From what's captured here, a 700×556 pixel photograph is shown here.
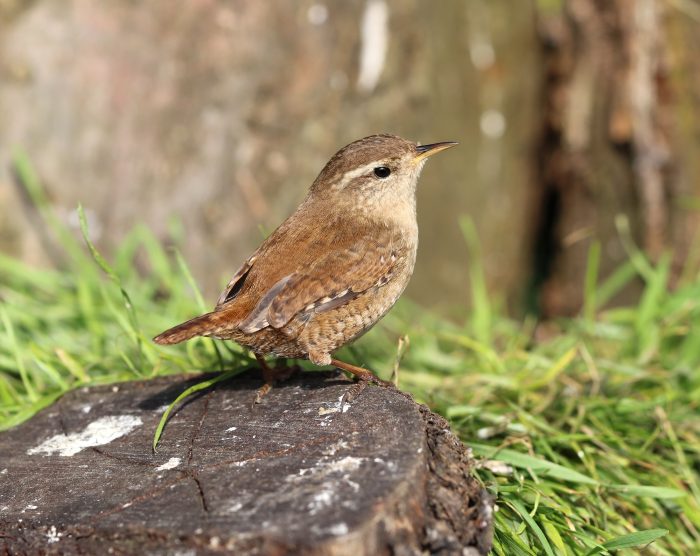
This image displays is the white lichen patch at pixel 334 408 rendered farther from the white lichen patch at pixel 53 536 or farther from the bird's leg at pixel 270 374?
the white lichen patch at pixel 53 536

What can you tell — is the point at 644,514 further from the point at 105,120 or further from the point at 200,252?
the point at 105,120

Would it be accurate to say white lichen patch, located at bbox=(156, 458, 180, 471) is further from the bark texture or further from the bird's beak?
the bark texture

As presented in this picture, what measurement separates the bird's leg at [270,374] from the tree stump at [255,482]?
0.13ft

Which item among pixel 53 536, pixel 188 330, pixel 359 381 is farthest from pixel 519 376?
pixel 53 536

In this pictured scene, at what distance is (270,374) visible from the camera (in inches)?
118

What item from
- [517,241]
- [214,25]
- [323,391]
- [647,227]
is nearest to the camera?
[323,391]

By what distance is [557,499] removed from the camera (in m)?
2.94

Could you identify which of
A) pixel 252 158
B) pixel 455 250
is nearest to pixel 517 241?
pixel 455 250

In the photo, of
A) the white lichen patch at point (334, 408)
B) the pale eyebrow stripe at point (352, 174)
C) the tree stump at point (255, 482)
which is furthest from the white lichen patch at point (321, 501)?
the pale eyebrow stripe at point (352, 174)

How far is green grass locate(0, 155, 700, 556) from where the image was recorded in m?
2.97

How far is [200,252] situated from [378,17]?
1.73 meters

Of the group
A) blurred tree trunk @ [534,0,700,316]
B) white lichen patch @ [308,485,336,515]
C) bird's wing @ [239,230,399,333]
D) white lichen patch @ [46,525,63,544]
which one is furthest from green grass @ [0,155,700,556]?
white lichen patch @ [46,525,63,544]

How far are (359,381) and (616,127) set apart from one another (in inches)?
135

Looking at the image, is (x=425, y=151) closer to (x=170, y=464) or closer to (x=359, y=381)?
(x=359, y=381)
